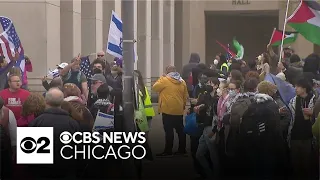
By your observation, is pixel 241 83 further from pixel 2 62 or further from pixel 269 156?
pixel 2 62

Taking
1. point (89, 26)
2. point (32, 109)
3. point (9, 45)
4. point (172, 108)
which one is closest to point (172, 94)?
point (172, 108)

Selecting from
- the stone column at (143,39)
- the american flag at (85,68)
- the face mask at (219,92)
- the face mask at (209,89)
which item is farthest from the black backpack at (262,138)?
the stone column at (143,39)

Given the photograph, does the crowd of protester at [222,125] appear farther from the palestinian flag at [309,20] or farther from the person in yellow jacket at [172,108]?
the person in yellow jacket at [172,108]

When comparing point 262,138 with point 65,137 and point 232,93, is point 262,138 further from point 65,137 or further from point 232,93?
point 65,137

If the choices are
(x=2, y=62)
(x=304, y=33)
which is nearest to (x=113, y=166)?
(x=2, y=62)

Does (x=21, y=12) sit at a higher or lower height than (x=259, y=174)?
higher

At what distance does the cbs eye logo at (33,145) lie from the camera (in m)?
7.94

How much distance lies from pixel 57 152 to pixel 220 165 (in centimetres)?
281

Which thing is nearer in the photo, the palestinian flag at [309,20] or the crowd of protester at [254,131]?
the crowd of protester at [254,131]

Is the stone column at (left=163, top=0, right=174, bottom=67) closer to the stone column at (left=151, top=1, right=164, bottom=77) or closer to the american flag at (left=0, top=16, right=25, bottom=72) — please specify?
the stone column at (left=151, top=1, right=164, bottom=77)

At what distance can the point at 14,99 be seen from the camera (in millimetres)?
8984

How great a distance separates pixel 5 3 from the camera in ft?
48.4

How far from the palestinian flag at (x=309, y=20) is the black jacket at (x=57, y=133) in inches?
193

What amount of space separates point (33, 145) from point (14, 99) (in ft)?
3.38
